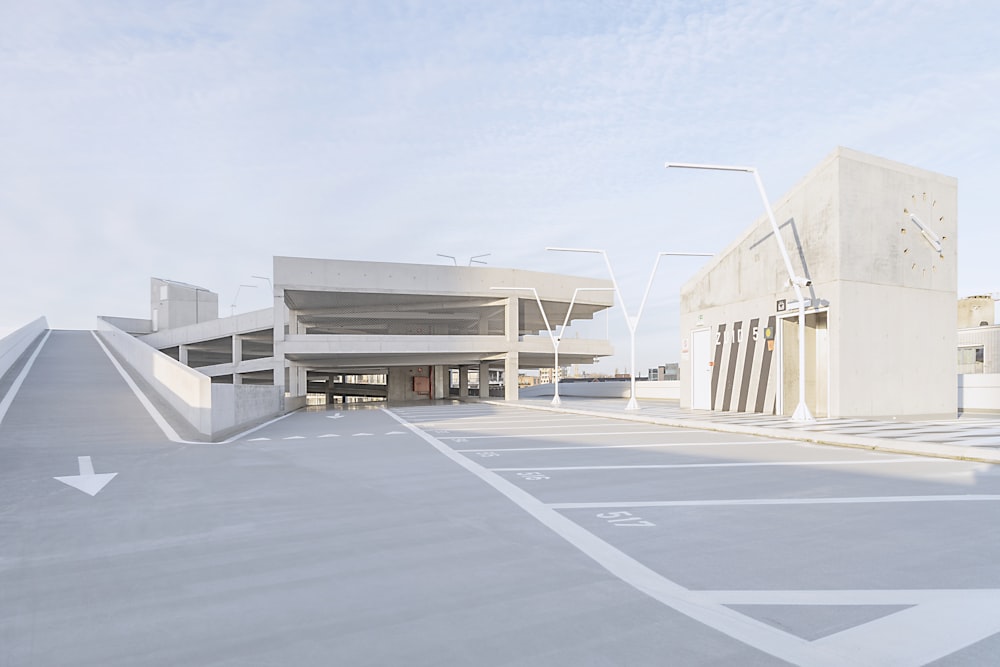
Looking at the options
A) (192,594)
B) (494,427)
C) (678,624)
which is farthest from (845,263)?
(192,594)

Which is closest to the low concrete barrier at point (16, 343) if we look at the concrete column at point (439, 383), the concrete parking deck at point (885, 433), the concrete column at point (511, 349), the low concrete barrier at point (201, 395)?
the low concrete barrier at point (201, 395)

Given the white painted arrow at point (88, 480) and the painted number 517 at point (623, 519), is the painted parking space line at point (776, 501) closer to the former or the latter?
the painted number 517 at point (623, 519)

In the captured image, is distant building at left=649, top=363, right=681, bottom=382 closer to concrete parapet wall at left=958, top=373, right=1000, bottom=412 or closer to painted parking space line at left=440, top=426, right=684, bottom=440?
concrete parapet wall at left=958, top=373, right=1000, bottom=412

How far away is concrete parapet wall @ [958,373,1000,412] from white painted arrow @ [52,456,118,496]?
87.1ft

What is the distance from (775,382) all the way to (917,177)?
7.43 m

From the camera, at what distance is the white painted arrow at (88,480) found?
25.0 feet

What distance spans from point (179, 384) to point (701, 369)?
58.2 ft

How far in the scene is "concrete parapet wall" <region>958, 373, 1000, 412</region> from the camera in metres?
22.5

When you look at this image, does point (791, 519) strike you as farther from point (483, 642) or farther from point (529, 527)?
point (483, 642)

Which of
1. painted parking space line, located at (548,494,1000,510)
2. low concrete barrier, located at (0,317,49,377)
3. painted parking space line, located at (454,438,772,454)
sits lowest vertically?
painted parking space line, located at (454,438,772,454)

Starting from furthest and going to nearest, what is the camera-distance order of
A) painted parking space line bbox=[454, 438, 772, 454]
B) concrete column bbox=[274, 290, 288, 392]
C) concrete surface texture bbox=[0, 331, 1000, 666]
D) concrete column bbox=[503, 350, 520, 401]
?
1. concrete column bbox=[503, 350, 520, 401]
2. concrete column bbox=[274, 290, 288, 392]
3. painted parking space line bbox=[454, 438, 772, 454]
4. concrete surface texture bbox=[0, 331, 1000, 666]

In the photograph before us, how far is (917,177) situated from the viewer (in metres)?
19.0

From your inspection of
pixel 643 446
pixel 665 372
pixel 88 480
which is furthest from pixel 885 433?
pixel 665 372

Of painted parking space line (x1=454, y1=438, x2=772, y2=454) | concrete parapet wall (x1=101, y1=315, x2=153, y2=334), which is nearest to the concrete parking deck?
painted parking space line (x1=454, y1=438, x2=772, y2=454)
